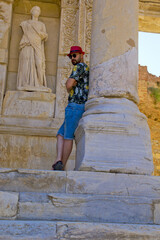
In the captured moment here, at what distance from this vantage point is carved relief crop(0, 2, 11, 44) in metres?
7.90

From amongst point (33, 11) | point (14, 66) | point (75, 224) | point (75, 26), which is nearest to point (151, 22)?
Result: point (75, 26)

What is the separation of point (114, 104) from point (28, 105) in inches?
132

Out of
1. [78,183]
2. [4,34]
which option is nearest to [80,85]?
[78,183]

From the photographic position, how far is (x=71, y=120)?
468 centimetres

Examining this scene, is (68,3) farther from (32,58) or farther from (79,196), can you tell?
(79,196)

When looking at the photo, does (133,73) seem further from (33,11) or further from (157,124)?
(157,124)

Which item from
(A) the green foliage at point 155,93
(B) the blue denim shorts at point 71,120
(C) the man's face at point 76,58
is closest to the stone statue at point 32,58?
(C) the man's face at point 76,58

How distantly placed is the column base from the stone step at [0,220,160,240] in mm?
994

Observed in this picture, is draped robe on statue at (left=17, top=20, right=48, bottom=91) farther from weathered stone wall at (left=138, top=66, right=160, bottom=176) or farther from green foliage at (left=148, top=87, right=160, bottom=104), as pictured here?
green foliage at (left=148, top=87, right=160, bottom=104)

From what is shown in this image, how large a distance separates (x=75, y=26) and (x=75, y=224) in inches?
247

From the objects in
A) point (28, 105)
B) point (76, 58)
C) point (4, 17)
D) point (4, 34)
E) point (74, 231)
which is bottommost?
point (74, 231)

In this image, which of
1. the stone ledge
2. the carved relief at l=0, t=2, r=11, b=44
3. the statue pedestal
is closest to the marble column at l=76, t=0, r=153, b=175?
the stone ledge

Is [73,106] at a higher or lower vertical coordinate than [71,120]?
higher

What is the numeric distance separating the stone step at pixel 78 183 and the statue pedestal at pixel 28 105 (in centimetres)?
399
